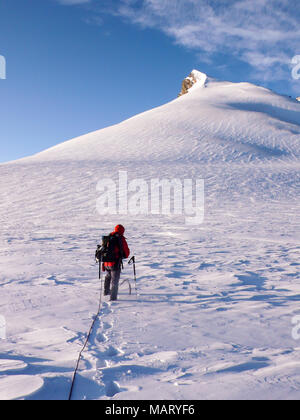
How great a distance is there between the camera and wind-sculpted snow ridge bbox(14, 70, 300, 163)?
30.9 metres

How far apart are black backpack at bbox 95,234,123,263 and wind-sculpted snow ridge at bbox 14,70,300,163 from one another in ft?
77.4

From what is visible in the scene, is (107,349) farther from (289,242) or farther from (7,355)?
(289,242)

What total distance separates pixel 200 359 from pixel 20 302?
3.57 meters

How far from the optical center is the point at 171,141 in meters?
35.2

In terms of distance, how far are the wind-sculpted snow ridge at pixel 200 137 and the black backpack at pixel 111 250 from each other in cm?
2358

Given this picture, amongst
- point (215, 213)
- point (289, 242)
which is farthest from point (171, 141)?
point (289, 242)

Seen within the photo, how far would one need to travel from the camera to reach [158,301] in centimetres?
584

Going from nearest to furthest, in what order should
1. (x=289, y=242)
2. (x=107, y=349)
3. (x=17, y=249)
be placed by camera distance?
(x=107, y=349), (x=17, y=249), (x=289, y=242)

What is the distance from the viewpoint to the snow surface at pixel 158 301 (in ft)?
10.7

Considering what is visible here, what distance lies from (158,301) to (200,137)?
108 feet

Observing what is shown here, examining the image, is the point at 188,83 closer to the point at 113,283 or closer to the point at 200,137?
the point at 200,137

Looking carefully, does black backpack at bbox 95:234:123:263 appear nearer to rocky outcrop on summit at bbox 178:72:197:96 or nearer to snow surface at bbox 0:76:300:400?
snow surface at bbox 0:76:300:400

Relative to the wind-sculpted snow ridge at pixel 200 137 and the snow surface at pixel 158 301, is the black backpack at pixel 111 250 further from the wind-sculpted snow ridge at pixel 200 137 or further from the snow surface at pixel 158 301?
the wind-sculpted snow ridge at pixel 200 137

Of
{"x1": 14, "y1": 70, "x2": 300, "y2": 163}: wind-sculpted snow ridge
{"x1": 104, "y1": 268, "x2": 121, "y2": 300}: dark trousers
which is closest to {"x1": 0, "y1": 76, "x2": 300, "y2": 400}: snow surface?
{"x1": 104, "y1": 268, "x2": 121, "y2": 300}: dark trousers
